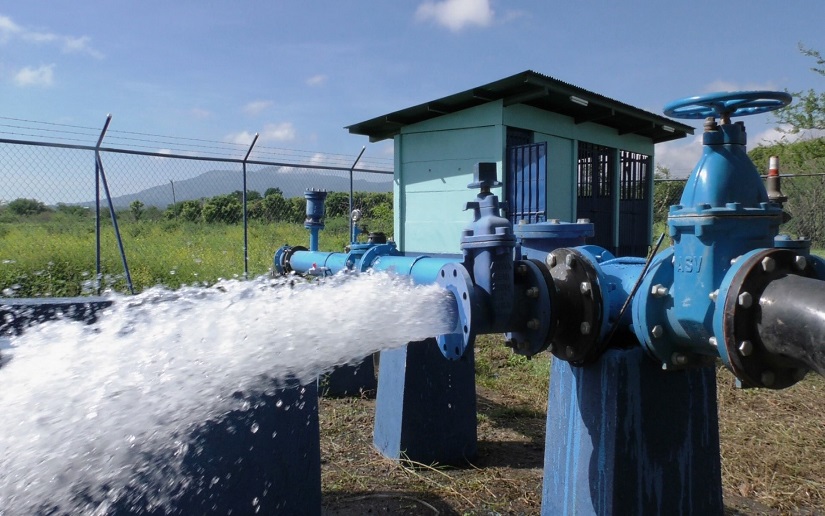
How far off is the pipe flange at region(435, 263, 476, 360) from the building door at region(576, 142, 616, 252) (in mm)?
8186

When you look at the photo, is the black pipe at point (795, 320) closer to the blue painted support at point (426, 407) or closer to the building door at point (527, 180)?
the blue painted support at point (426, 407)

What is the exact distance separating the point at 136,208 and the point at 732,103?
6190 millimetres

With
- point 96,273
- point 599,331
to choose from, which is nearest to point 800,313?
point 599,331

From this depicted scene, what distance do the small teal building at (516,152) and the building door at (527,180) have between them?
13mm

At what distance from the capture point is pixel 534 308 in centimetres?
172

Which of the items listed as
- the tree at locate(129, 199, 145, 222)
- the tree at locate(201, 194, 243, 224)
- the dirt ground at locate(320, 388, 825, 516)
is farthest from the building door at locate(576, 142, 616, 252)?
the dirt ground at locate(320, 388, 825, 516)

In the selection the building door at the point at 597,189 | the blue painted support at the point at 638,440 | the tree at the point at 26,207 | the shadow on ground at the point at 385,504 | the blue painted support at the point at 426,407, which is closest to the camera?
the blue painted support at the point at 638,440

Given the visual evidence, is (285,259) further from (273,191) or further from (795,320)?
(795,320)

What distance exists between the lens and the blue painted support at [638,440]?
172cm

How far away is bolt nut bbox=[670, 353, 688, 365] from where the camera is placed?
158 cm

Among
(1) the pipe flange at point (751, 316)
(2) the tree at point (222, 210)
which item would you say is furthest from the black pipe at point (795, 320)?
(2) the tree at point (222, 210)

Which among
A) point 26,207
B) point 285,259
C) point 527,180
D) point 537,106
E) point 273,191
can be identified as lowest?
point 285,259

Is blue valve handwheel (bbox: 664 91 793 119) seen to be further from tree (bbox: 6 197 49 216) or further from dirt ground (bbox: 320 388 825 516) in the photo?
tree (bbox: 6 197 49 216)

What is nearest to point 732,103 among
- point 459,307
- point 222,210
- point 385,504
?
point 459,307
